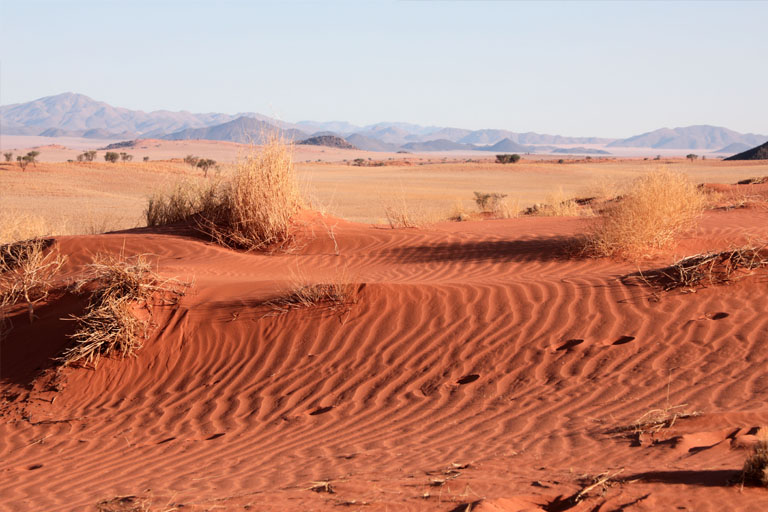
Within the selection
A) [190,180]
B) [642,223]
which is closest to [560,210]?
[642,223]

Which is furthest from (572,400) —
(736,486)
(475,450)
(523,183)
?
(523,183)

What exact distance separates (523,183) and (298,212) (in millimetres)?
37827

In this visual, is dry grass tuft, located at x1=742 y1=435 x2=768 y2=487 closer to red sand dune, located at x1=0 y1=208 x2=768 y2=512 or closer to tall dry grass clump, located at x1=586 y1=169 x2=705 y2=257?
red sand dune, located at x1=0 y1=208 x2=768 y2=512

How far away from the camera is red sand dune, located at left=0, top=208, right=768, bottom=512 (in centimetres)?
439

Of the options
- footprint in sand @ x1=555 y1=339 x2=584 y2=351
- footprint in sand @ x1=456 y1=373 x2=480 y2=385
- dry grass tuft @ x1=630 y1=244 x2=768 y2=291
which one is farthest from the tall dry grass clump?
footprint in sand @ x1=456 y1=373 x2=480 y2=385

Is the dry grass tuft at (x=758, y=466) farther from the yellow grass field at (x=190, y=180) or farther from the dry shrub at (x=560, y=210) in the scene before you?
the dry shrub at (x=560, y=210)

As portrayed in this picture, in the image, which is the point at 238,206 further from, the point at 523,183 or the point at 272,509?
the point at 523,183

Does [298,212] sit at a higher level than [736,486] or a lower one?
higher

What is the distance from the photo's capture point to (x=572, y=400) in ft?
19.5

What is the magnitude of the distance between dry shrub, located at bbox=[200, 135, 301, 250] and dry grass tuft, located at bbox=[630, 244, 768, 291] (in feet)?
20.0

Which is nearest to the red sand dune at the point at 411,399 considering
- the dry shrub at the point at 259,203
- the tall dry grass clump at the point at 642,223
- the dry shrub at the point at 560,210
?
the tall dry grass clump at the point at 642,223

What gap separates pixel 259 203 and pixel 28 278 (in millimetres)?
4129

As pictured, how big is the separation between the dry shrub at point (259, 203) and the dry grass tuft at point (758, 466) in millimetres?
9068

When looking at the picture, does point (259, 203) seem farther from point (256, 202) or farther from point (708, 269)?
point (708, 269)
